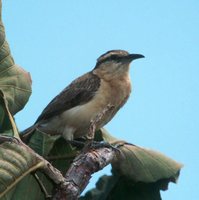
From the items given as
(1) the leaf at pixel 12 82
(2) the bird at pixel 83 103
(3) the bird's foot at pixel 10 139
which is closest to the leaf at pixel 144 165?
(1) the leaf at pixel 12 82

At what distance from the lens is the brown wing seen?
7688 millimetres

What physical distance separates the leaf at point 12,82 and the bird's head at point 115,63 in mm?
2795

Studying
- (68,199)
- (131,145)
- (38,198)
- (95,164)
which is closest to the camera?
(68,199)

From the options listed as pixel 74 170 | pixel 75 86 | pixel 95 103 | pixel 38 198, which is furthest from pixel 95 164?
pixel 75 86

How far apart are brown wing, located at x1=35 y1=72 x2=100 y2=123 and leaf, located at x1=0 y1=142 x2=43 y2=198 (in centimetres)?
372

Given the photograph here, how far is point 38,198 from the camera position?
179 inches

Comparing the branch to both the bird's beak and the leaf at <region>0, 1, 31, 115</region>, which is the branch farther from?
the bird's beak

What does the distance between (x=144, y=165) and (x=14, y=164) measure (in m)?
1.92

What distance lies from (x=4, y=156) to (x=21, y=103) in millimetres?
1574

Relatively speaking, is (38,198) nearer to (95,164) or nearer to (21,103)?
(95,164)

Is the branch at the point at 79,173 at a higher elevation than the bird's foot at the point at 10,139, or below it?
below

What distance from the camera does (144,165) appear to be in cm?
547

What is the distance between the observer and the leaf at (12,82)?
17.4 feet

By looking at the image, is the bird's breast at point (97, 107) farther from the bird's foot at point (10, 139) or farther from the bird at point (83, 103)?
the bird's foot at point (10, 139)
